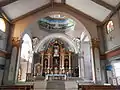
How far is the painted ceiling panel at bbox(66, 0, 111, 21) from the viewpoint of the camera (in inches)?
421

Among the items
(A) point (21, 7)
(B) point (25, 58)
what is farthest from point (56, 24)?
(A) point (21, 7)

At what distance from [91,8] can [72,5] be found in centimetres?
187

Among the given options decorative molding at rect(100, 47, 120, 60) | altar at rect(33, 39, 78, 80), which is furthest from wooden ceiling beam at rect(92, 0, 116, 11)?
altar at rect(33, 39, 78, 80)

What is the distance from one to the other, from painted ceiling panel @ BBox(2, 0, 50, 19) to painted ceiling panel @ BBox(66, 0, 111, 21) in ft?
8.51

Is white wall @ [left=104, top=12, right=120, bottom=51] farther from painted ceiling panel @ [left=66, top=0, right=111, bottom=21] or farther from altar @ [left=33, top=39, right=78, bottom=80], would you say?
altar @ [left=33, top=39, right=78, bottom=80]

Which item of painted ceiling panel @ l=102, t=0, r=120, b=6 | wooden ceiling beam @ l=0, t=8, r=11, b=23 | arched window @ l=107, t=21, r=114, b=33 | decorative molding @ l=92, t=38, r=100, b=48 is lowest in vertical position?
decorative molding @ l=92, t=38, r=100, b=48

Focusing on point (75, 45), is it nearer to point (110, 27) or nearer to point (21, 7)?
point (110, 27)

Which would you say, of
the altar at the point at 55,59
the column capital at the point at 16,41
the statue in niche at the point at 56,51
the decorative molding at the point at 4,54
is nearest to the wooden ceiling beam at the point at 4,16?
the column capital at the point at 16,41

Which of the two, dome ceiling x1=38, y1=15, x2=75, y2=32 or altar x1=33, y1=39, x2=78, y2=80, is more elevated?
dome ceiling x1=38, y1=15, x2=75, y2=32

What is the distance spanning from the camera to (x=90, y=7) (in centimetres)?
1120

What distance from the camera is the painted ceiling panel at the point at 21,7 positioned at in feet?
34.6

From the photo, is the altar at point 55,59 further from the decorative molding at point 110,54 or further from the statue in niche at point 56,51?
the decorative molding at point 110,54

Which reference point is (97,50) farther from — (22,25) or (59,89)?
(22,25)

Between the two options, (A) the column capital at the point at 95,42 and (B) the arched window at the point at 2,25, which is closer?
(B) the arched window at the point at 2,25
